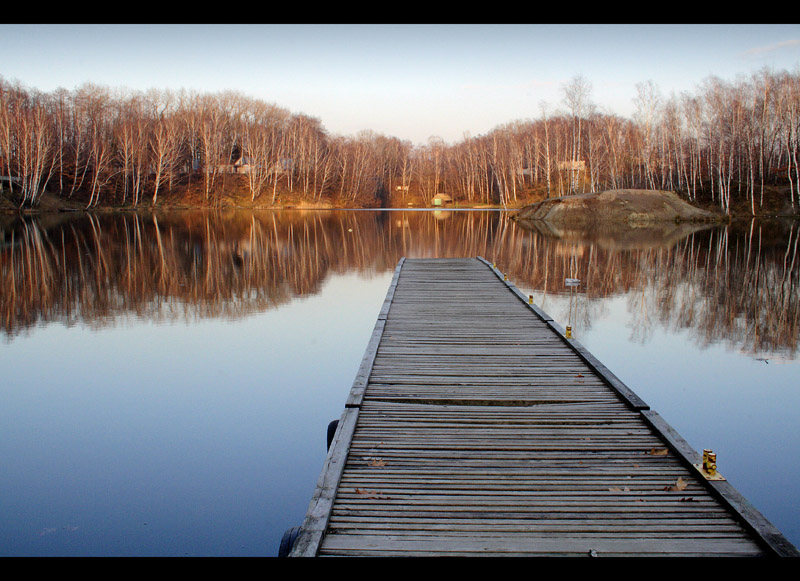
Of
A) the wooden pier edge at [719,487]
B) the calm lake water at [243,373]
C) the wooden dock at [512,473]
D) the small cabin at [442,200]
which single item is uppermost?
the small cabin at [442,200]

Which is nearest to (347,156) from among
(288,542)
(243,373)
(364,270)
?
(364,270)

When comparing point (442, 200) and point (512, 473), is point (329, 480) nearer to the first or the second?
point (512, 473)

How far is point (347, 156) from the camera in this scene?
7488 cm

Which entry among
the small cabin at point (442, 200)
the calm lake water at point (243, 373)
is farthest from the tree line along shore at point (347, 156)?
the calm lake water at point (243, 373)

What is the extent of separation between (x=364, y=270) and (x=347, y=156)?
190 feet

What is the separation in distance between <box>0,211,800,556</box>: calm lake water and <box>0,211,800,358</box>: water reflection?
11 centimetres

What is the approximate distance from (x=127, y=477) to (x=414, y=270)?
11.0 meters

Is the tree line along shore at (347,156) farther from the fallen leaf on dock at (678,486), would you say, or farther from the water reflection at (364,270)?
the fallen leaf on dock at (678,486)

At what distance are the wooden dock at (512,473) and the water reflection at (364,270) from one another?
19.2 ft

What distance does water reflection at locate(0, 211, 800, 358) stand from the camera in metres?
12.5

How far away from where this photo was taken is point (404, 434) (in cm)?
509

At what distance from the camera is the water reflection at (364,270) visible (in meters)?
12.5

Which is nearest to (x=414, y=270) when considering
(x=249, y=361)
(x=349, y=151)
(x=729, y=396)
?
(x=249, y=361)
